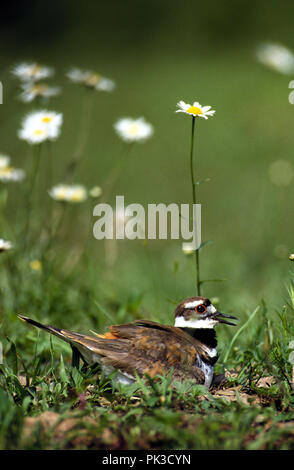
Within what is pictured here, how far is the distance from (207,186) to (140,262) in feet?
8.46

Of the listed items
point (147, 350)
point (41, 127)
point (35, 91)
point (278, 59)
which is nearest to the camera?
point (147, 350)

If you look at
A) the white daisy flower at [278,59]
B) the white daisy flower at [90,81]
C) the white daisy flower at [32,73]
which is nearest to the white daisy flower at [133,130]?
the white daisy flower at [90,81]

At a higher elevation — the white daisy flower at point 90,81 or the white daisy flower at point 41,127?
the white daisy flower at point 90,81

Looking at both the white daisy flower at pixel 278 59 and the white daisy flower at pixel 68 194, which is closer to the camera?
the white daisy flower at pixel 68 194

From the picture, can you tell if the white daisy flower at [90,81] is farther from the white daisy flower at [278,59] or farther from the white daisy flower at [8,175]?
the white daisy flower at [278,59]

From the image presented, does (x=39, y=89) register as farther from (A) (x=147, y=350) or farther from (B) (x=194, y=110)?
(A) (x=147, y=350)

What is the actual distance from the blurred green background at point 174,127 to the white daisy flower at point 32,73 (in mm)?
380

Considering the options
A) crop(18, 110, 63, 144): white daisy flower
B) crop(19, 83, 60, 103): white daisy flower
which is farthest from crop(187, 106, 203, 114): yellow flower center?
crop(19, 83, 60, 103): white daisy flower

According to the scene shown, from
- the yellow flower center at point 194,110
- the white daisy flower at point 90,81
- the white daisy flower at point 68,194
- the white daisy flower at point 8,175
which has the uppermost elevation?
the white daisy flower at point 90,81

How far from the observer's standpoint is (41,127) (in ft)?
16.7

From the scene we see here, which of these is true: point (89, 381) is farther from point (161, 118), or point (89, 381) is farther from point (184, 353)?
point (161, 118)

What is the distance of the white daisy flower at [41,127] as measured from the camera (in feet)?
16.5

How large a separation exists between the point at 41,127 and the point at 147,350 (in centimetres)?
220

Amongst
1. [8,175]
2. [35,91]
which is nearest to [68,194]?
[8,175]
